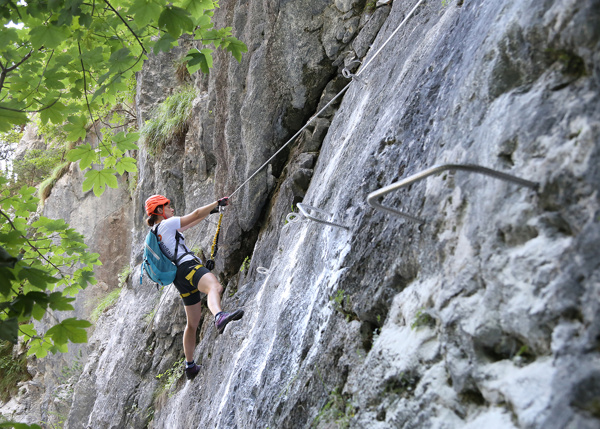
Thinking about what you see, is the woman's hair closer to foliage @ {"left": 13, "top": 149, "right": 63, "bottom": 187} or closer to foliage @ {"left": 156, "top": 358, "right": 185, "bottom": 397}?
foliage @ {"left": 156, "top": 358, "right": 185, "bottom": 397}

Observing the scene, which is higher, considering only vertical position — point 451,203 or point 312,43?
point 312,43

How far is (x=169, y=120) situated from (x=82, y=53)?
6.33 m

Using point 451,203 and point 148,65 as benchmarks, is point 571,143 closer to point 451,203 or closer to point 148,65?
point 451,203

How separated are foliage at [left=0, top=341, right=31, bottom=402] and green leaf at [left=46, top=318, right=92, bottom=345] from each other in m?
14.0

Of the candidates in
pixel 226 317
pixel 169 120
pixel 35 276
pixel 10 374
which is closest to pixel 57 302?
pixel 35 276

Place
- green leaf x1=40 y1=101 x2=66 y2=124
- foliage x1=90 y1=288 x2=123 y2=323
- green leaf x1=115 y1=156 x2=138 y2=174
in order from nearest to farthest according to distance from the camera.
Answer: green leaf x1=40 y1=101 x2=66 y2=124, green leaf x1=115 y1=156 x2=138 y2=174, foliage x1=90 y1=288 x2=123 y2=323

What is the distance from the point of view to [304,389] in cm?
305

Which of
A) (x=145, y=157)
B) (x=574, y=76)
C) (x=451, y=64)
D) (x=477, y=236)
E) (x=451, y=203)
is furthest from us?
(x=145, y=157)

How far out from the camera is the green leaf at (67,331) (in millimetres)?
2496

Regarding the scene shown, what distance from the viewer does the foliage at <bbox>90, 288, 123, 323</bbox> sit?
39.1 feet

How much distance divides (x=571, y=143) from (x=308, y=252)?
247 centimetres

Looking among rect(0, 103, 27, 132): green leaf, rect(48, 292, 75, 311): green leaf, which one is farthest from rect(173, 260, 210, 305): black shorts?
rect(48, 292, 75, 311): green leaf

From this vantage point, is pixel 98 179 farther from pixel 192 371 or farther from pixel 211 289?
pixel 192 371

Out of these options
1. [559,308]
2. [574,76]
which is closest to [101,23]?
[574,76]
